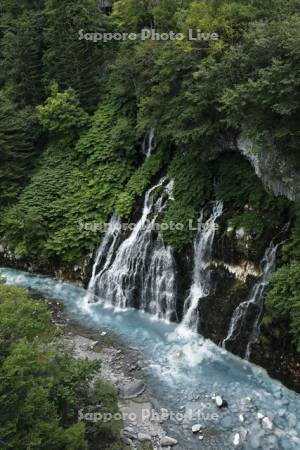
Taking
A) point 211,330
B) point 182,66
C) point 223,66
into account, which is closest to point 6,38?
point 182,66

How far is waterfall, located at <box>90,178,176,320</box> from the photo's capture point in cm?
1583

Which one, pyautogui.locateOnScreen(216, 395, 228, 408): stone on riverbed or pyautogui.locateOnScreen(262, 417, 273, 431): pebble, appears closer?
pyautogui.locateOnScreen(262, 417, 273, 431): pebble

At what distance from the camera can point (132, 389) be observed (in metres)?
12.4

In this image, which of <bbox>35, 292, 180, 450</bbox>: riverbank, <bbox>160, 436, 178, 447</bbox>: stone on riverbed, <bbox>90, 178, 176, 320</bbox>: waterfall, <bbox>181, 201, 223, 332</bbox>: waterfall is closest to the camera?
<bbox>160, 436, 178, 447</bbox>: stone on riverbed

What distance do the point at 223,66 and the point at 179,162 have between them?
4.51 metres

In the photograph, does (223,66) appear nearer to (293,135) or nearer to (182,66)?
(182,66)

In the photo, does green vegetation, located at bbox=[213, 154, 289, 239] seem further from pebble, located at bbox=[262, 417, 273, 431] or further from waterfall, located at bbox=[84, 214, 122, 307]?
pebble, located at bbox=[262, 417, 273, 431]

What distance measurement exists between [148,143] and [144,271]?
236 inches

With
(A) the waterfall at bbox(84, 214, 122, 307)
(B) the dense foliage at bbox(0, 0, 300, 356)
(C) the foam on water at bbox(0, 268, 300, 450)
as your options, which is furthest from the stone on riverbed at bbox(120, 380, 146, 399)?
(A) the waterfall at bbox(84, 214, 122, 307)

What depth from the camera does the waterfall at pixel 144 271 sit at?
15.8m

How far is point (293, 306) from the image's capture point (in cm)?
1159

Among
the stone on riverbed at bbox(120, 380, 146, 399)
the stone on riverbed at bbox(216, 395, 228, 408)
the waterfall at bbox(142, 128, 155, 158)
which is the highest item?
the waterfall at bbox(142, 128, 155, 158)

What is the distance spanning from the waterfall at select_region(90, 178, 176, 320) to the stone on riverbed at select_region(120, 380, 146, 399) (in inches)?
132

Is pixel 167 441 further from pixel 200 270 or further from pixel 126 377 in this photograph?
pixel 200 270
